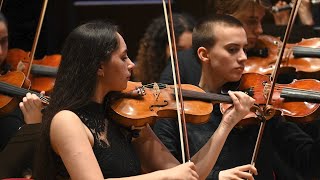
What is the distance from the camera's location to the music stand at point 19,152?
225cm

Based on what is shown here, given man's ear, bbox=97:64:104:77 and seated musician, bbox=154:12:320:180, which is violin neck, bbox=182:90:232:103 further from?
man's ear, bbox=97:64:104:77

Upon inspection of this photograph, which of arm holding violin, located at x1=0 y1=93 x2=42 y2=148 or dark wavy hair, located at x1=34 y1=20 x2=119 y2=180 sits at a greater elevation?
dark wavy hair, located at x1=34 y1=20 x2=119 y2=180

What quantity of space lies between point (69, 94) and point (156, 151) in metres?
0.34

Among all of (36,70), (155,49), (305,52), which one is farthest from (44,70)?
(305,52)

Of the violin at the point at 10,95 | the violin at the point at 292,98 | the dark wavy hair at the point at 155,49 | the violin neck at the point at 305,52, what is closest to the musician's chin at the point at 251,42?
the violin neck at the point at 305,52

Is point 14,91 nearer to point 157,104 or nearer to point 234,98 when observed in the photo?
point 157,104

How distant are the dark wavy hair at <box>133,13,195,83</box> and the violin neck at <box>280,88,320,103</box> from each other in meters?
1.25

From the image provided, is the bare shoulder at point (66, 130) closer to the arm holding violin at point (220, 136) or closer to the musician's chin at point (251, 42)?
the arm holding violin at point (220, 136)

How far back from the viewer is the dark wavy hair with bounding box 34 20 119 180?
6.35ft

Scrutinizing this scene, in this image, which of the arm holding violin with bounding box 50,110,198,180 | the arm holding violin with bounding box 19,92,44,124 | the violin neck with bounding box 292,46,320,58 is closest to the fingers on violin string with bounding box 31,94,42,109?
the arm holding violin with bounding box 19,92,44,124

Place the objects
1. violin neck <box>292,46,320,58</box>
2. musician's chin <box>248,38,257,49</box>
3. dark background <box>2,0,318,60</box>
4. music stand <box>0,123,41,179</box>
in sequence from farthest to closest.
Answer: dark background <box>2,0,318,60</box> < musician's chin <box>248,38,257,49</box> < violin neck <box>292,46,320,58</box> < music stand <box>0,123,41,179</box>

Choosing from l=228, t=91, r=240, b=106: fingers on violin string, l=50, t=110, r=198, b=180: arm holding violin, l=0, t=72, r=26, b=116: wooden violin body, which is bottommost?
l=0, t=72, r=26, b=116: wooden violin body

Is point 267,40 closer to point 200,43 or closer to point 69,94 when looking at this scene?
point 200,43

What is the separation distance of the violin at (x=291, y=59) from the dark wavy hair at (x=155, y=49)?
78 centimetres
